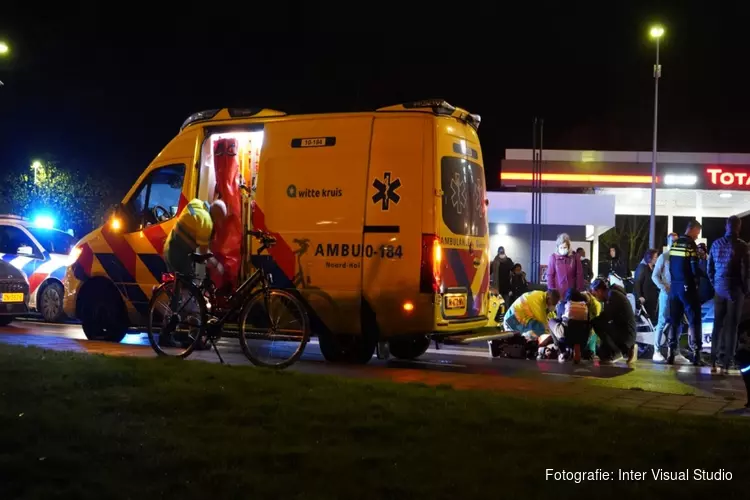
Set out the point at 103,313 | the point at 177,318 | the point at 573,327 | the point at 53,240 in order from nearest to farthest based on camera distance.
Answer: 1. the point at 177,318
2. the point at 573,327
3. the point at 103,313
4. the point at 53,240

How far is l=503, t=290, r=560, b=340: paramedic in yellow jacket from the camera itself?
10711mm

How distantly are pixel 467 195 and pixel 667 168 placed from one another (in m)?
20.2

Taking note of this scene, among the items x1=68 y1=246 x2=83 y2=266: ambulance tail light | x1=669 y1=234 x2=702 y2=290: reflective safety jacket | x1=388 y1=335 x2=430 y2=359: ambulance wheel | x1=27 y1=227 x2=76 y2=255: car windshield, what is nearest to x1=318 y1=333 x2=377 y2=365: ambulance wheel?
x1=388 y1=335 x2=430 y2=359: ambulance wheel

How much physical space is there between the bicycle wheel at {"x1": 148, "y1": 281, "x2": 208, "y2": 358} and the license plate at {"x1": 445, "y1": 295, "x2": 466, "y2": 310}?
8.26 ft

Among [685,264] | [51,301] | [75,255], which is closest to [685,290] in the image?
[685,264]

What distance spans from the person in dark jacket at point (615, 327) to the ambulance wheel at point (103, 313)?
584 centimetres

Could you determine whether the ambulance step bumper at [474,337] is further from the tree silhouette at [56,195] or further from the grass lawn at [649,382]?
the tree silhouette at [56,195]

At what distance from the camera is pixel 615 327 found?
9945 millimetres

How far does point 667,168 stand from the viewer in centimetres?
2683

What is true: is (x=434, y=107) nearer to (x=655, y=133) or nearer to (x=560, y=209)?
→ (x=560, y=209)

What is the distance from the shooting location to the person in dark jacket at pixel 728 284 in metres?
9.30

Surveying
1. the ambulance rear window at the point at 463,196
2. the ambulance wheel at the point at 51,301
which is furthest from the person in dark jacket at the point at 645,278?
the ambulance wheel at the point at 51,301

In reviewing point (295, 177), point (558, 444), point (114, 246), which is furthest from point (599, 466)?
point (114, 246)

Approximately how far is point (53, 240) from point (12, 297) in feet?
8.46
